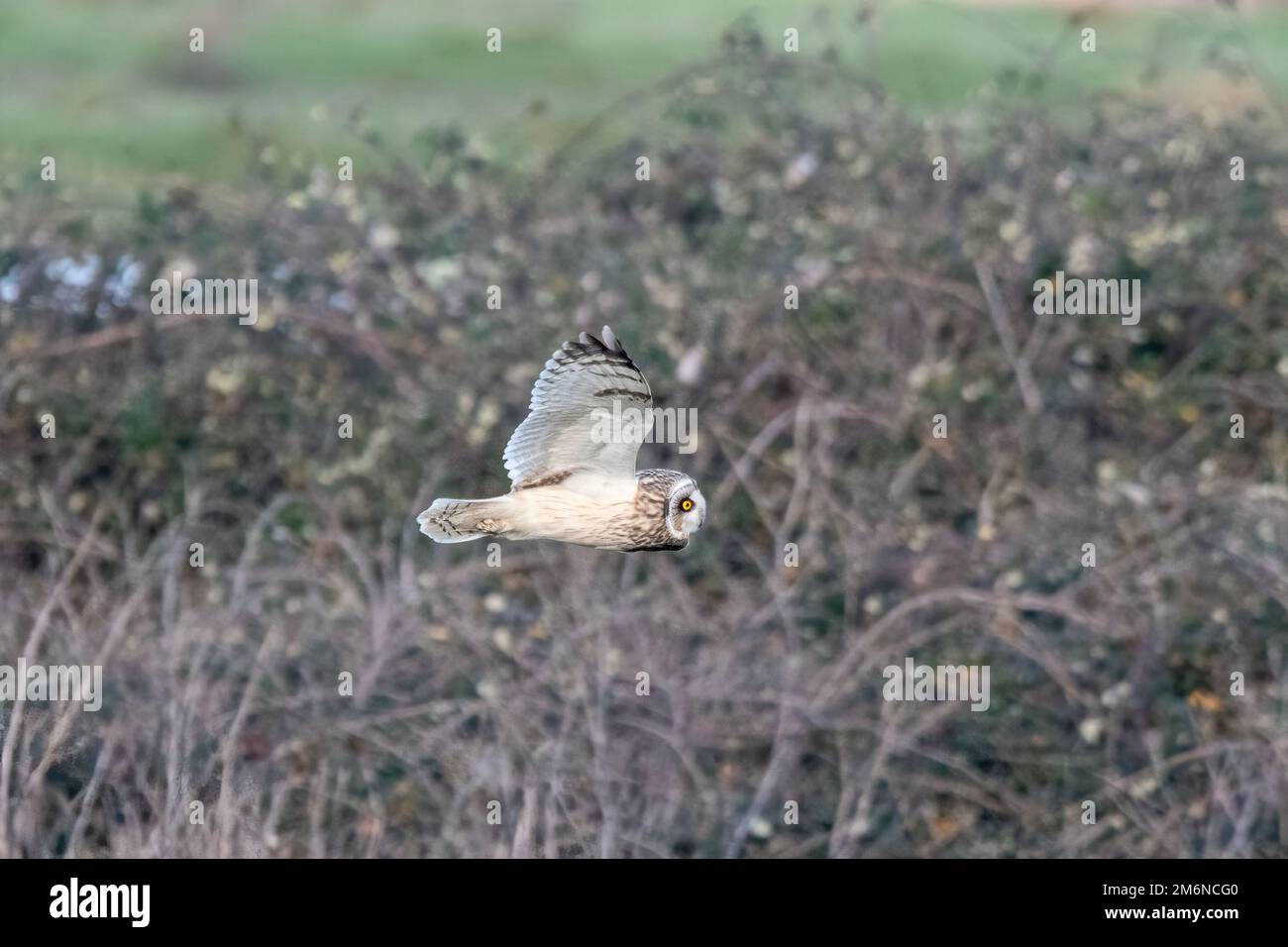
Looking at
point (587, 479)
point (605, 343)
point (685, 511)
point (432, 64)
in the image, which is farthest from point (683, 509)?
point (432, 64)

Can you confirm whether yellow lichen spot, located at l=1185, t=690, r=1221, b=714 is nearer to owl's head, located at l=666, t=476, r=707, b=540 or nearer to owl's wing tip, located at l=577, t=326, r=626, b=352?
owl's head, located at l=666, t=476, r=707, b=540

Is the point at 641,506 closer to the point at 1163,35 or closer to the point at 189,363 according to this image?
the point at 189,363

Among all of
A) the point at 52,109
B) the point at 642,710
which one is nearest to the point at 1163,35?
the point at 642,710

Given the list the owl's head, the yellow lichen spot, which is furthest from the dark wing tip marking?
the yellow lichen spot

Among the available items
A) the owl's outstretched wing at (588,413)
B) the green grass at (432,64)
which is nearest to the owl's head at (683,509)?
the owl's outstretched wing at (588,413)

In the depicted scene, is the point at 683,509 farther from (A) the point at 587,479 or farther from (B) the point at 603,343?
(B) the point at 603,343
